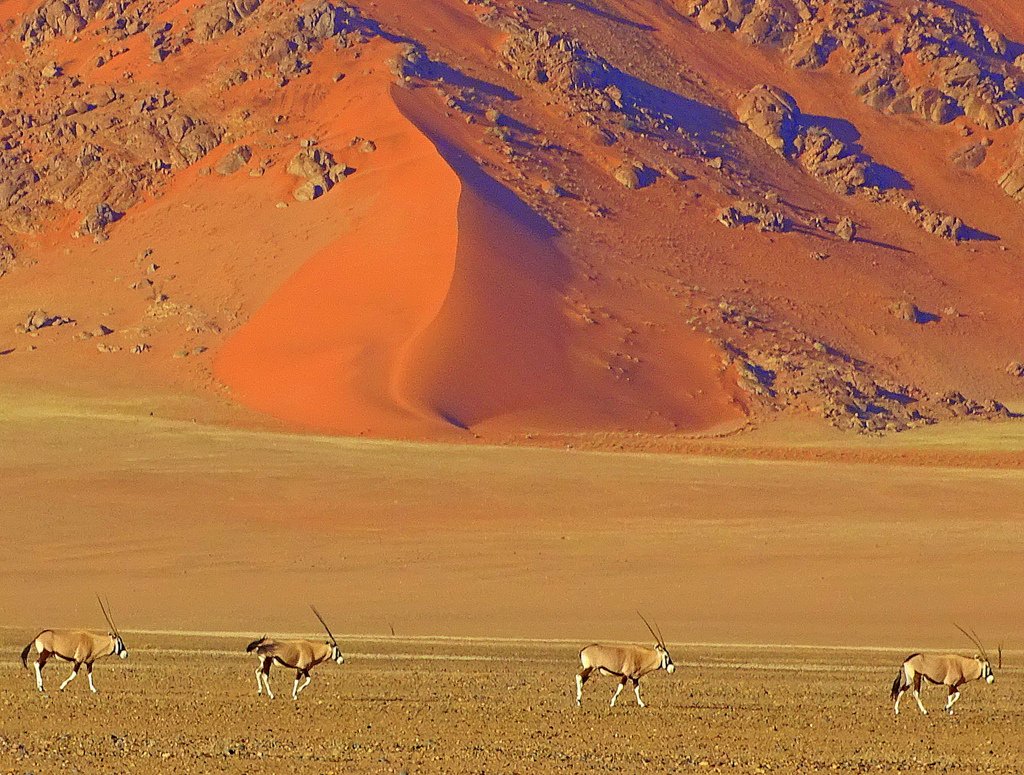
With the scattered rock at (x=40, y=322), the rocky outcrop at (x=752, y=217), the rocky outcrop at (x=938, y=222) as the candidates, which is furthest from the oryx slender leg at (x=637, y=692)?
the rocky outcrop at (x=938, y=222)

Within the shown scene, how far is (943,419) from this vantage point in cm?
5169

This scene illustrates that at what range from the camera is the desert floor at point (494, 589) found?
14.7 m

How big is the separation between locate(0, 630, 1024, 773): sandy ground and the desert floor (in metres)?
0.05

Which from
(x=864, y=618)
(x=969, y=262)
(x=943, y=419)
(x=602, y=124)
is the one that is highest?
(x=602, y=124)

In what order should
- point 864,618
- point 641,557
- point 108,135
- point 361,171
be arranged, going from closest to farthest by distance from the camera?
point 864,618, point 641,557, point 361,171, point 108,135

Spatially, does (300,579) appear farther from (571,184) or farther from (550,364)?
(571,184)

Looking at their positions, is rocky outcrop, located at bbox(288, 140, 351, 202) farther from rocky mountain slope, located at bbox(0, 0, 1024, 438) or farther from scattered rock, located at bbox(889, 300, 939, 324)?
scattered rock, located at bbox(889, 300, 939, 324)

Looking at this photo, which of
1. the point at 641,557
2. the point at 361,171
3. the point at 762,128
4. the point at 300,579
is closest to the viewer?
the point at 300,579

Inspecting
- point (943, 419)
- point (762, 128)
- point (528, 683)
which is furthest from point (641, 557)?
point (762, 128)

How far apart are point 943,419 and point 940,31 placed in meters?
35.7

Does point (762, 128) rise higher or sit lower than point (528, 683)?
higher

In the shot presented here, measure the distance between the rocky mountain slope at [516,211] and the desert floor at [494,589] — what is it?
5.15 m

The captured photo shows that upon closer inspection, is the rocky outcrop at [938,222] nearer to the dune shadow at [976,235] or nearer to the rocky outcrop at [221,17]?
the dune shadow at [976,235]

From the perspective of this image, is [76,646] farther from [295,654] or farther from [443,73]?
[443,73]
